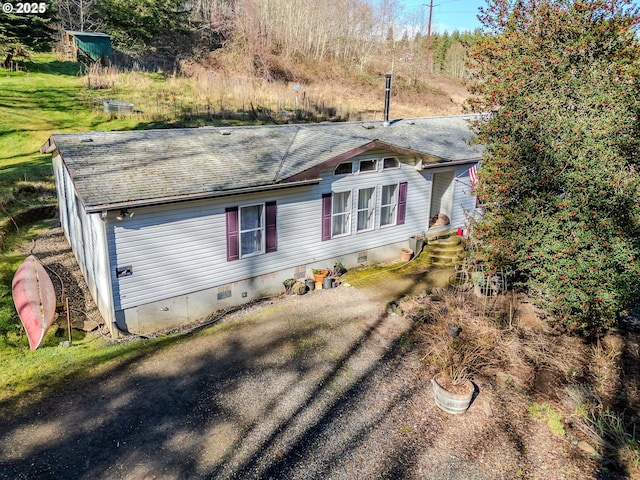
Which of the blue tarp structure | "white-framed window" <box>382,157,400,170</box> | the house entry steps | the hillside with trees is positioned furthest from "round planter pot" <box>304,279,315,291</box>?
the blue tarp structure

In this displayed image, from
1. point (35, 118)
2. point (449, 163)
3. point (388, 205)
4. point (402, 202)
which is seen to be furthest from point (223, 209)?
point (35, 118)

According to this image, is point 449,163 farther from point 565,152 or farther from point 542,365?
point 542,365

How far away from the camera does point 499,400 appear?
9117mm

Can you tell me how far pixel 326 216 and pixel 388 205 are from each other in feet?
9.32

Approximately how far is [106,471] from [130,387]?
7.67ft

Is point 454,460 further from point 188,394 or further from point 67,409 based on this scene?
point 67,409

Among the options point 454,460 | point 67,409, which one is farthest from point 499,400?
point 67,409

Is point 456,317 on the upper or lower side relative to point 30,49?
lower

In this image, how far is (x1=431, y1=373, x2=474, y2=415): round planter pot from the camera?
8562mm

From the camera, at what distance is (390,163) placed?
52.1 feet

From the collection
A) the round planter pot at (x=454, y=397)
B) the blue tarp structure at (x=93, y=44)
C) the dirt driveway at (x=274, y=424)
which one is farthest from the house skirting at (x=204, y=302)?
the blue tarp structure at (x=93, y=44)

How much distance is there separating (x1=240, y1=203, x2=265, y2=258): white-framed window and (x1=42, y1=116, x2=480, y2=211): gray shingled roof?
3.07 ft

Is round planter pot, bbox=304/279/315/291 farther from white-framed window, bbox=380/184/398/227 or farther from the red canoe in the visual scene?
the red canoe

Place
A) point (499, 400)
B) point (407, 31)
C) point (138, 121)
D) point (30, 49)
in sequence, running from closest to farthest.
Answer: point (499, 400) → point (138, 121) → point (30, 49) → point (407, 31)
